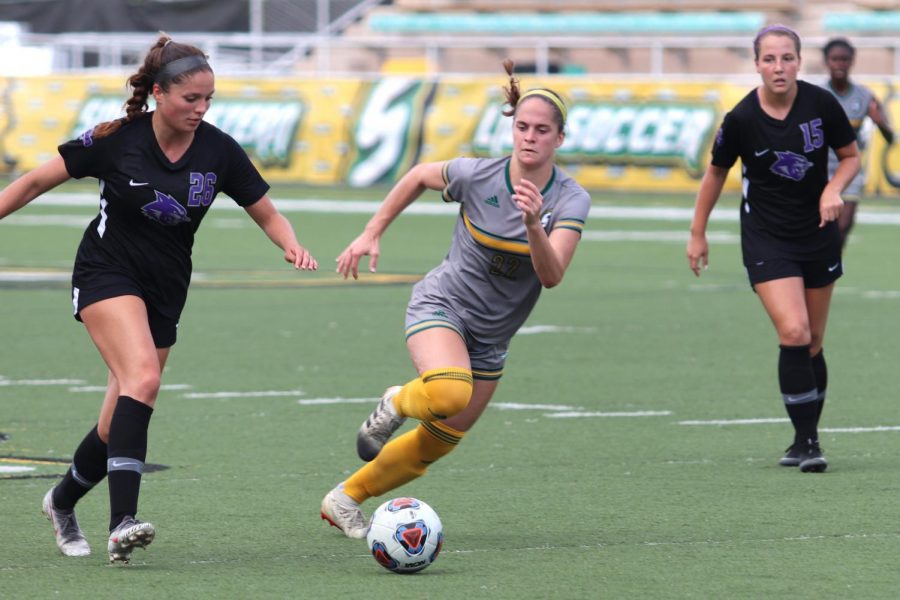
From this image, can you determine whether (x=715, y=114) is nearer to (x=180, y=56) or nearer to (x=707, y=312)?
(x=707, y=312)

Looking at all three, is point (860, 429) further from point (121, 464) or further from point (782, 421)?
point (121, 464)

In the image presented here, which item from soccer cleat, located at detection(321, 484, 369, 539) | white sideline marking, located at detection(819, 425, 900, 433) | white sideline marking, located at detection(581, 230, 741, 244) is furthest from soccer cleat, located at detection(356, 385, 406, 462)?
white sideline marking, located at detection(581, 230, 741, 244)

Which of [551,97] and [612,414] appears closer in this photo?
[551,97]

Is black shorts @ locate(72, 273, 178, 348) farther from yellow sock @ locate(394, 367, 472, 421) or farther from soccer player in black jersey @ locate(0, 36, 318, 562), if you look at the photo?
yellow sock @ locate(394, 367, 472, 421)

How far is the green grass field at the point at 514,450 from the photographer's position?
7.07 metres

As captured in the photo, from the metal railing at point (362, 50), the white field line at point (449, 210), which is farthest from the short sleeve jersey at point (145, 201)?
the metal railing at point (362, 50)

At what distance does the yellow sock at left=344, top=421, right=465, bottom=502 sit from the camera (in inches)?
310

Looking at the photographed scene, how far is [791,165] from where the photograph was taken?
959 cm

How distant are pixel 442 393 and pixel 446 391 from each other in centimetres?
2

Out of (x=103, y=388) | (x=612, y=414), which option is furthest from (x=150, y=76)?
(x=103, y=388)

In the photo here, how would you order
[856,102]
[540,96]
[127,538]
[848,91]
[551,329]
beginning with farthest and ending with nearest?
[551,329] → [856,102] → [848,91] → [540,96] → [127,538]

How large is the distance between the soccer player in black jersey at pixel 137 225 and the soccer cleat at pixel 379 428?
0.94 m

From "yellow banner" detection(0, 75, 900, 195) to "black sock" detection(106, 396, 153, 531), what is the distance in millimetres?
21806

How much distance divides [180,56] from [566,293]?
11.2m
